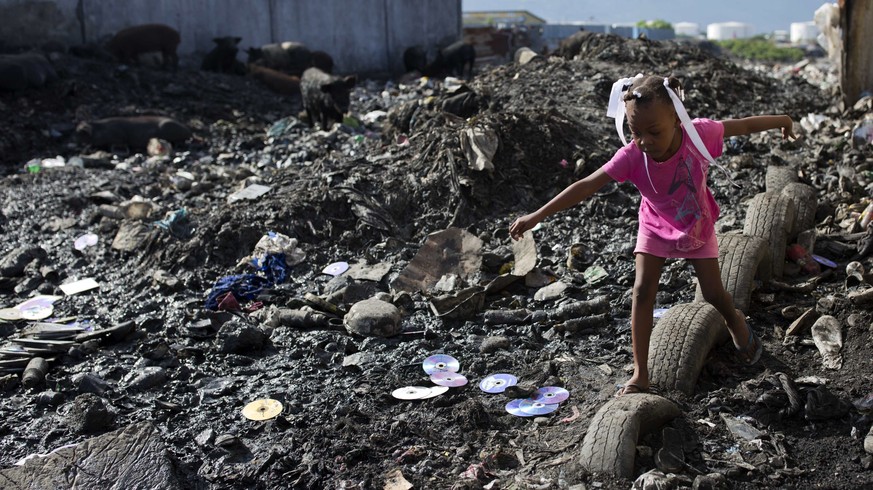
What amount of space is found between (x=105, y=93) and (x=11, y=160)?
2.84 meters

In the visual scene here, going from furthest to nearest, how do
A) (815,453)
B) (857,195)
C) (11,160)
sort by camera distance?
(11,160) < (857,195) < (815,453)

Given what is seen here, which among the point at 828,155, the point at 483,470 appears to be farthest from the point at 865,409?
the point at 828,155

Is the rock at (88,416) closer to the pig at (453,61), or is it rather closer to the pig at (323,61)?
the pig at (323,61)

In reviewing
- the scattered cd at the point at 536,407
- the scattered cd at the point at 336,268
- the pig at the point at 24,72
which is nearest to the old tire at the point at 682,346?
the scattered cd at the point at 536,407

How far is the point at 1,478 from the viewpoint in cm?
287

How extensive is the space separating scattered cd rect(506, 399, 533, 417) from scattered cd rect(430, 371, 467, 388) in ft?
0.96

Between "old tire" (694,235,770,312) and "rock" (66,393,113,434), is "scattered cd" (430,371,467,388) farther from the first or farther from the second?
"rock" (66,393,113,434)

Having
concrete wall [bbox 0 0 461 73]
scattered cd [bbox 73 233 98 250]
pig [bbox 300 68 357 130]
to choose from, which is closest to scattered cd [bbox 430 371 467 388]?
scattered cd [bbox 73 233 98 250]

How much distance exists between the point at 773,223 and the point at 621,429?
7.43ft

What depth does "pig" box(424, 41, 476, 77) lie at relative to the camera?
17188mm

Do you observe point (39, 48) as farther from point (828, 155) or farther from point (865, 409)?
point (865, 409)

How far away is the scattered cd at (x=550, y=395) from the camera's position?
319cm

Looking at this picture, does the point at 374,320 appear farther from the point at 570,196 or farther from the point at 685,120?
the point at 685,120

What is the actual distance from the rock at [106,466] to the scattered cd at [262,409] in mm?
407
